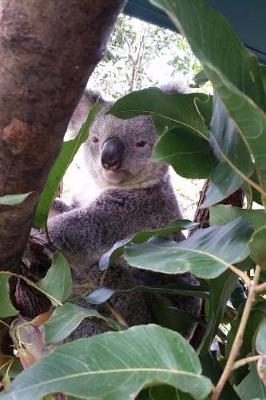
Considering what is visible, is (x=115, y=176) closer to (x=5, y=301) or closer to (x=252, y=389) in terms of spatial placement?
(x=5, y=301)

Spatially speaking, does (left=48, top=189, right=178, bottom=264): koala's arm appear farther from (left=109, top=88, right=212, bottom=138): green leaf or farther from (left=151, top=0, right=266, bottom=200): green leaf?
(left=151, top=0, right=266, bottom=200): green leaf

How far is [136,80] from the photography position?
377 cm

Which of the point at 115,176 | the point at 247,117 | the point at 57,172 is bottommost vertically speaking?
the point at 115,176

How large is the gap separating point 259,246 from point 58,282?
34 cm

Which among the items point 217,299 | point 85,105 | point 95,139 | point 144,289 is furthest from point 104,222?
point 217,299

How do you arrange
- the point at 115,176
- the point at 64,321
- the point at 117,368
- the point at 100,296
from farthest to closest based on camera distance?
the point at 115,176
the point at 100,296
the point at 64,321
the point at 117,368

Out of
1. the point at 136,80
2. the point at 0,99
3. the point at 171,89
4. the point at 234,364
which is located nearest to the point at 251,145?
the point at 234,364

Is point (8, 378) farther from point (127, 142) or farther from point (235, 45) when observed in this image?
point (127, 142)

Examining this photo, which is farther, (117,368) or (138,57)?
(138,57)

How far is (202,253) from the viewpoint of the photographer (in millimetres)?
661

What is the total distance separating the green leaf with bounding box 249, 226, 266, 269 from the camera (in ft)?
1.88

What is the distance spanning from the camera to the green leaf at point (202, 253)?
24.2 inches

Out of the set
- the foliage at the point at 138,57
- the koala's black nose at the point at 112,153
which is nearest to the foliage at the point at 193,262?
the koala's black nose at the point at 112,153

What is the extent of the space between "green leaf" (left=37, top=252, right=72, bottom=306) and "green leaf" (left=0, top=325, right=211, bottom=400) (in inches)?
10.9
